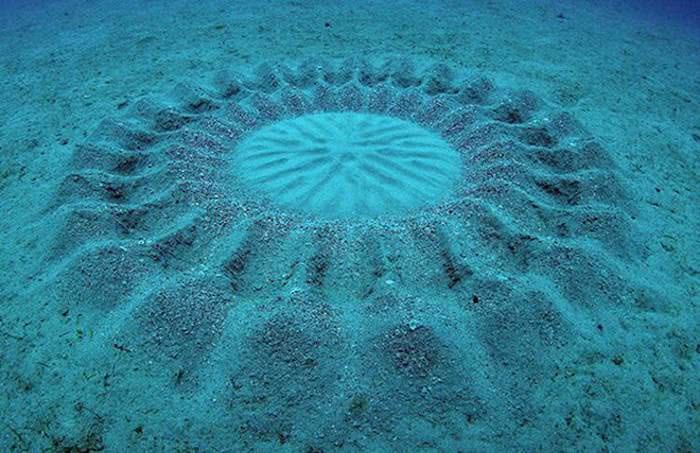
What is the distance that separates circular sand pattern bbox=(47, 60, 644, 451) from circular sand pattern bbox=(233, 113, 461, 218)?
2cm

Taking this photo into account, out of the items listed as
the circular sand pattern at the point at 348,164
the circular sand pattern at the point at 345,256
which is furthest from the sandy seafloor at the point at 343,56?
the circular sand pattern at the point at 348,164

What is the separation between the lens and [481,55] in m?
4.98

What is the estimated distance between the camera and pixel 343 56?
15.9ft

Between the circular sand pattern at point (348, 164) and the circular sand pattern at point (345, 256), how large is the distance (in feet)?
0.05

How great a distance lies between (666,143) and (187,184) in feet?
11.7

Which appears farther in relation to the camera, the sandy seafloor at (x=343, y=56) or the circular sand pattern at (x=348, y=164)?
the circular sand pattern at (x=348, y=164)

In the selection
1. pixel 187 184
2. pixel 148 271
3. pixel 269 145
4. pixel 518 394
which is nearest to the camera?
pixel 518 394

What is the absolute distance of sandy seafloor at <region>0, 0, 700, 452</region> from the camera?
1.77 m

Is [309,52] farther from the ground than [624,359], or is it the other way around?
[309,52]

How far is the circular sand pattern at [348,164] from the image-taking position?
2904mm

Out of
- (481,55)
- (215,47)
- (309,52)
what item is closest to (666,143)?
(481,55)

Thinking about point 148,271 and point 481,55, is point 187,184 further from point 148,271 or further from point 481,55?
point 481,55

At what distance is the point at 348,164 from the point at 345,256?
88 cm

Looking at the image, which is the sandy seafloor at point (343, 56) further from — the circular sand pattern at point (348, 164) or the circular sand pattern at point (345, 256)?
the circular sand pattern at point (348, 164)
